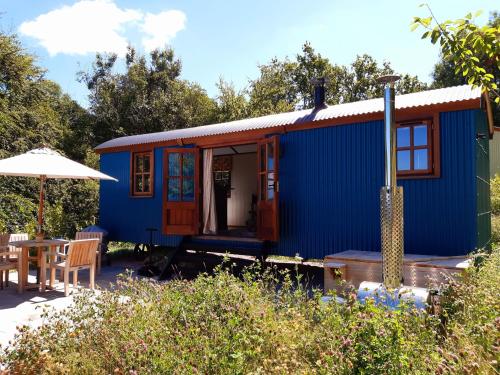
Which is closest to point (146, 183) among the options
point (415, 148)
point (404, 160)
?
point (404, 160)

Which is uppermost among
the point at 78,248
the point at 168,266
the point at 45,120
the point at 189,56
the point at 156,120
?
the point at 189,56

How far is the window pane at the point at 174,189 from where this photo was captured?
26.5ft

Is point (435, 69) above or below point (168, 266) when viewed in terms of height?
above

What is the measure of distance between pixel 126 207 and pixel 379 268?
636cm

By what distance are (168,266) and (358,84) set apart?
59.5 ft

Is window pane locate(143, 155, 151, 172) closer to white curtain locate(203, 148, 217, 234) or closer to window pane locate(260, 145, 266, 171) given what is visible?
white curtain locate(203, 148, 217, 234)

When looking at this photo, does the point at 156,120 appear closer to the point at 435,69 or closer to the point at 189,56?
the point at 189,56

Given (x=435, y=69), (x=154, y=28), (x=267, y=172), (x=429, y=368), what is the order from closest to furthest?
(x=429, y=368) < (x=267, y=172) < (x=154, y=28) < (x=435, y=69)

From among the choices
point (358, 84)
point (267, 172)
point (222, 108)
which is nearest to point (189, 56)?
point (222, 108)

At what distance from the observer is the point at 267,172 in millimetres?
7113

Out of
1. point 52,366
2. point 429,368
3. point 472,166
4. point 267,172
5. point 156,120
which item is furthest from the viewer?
point 156,120

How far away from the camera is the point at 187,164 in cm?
816

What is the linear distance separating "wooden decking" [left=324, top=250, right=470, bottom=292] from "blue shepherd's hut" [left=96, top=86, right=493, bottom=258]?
1.80ft

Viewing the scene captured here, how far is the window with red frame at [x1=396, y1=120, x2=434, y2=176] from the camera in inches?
226
